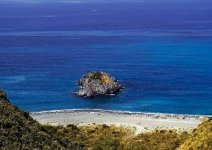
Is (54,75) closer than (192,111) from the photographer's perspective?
No

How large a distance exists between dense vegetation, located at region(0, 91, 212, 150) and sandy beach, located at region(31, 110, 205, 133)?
11.9 feet

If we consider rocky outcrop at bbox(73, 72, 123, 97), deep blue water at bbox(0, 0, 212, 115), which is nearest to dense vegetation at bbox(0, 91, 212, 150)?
deep blue water at bbox(0, 0, 212, 115)

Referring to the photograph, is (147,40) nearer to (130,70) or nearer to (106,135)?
(130,70)

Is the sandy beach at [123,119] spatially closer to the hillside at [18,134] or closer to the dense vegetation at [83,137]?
the dense vegetation at [83,137]

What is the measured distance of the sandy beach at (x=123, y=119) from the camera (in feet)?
227

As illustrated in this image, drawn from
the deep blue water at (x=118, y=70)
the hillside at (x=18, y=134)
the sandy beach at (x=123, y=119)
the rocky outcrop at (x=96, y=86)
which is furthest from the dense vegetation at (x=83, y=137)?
the rocky outcrop at (x=96, y=86)

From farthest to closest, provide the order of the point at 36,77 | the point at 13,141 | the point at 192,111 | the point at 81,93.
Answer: the point at 36,77 → the point at 81,93 → the point at 192,111 → the point at 13,141

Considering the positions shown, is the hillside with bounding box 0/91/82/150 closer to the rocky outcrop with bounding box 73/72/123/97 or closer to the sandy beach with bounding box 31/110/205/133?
the sandy beach with bounding box 31/110/205/133

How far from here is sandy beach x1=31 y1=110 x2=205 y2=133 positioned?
69125 mm

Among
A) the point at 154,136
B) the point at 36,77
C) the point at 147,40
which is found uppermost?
the point at 147,40

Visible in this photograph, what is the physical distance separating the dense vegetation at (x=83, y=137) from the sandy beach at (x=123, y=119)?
3.64 meters

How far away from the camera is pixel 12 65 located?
143 metres

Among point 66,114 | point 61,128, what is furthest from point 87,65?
point 61,128

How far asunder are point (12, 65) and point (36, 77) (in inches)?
707
